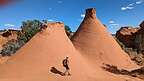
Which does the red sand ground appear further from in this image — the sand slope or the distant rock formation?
the distant rock formation

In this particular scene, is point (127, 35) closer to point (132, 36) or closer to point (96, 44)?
point (132, 36)

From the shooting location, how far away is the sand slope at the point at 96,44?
77.8ft

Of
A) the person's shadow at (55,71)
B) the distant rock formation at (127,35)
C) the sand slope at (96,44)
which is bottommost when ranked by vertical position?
the person's shadow at (55,71)

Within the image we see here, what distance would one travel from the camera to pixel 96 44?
24.7m

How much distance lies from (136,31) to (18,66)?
1657 inches

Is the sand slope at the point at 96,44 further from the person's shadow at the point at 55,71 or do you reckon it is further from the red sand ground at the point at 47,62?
the person's shadow at the point at 55,71

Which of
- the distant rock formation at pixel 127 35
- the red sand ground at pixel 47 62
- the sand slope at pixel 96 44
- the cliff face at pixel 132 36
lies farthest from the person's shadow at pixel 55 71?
the distant rock formation at pixel 127 35

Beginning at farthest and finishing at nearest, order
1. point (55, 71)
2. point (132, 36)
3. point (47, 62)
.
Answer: point (132, 36) < point (47, 62) < point (55, 71)

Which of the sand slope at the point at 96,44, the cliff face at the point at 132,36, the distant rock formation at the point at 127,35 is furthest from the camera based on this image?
the distant rock formation at the point at 127,35

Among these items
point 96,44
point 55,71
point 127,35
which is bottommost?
point 55,71

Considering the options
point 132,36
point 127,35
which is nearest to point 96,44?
point 127,35

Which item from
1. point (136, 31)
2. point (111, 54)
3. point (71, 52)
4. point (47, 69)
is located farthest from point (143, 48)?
point (47, 69)

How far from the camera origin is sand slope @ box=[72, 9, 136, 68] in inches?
934

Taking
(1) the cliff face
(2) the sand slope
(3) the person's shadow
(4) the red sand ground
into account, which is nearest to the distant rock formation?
(1) the cliff face
